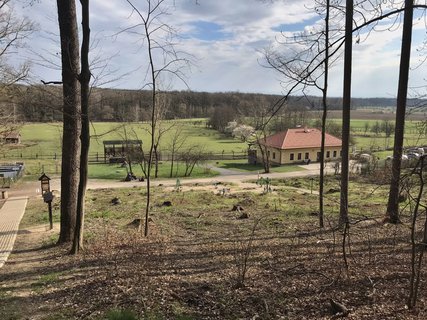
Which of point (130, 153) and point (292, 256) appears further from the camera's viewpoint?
point (130, 153)

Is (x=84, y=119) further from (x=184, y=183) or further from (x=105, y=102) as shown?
(x=184, y=183)

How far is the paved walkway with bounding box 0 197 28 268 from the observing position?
35.0 ft

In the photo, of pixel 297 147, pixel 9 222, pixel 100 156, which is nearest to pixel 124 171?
pixel 100 156

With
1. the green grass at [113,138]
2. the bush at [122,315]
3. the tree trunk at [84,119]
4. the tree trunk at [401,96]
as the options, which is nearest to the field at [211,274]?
the bush at [122,315]

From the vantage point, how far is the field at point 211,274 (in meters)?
5.47

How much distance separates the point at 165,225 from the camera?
13.6 metres

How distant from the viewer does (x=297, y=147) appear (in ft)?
166

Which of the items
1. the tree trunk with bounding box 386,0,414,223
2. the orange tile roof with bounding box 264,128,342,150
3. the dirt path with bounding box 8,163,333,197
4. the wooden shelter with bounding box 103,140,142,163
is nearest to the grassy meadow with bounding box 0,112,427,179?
the wooden shelter with bounding box 103,140,142,163

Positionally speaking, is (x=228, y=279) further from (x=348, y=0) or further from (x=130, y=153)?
(x=130, y=153)

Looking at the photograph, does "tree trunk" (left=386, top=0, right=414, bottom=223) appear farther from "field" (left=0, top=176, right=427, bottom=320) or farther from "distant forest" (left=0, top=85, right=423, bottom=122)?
"field" (left=0, top=176, right=427, bottom=320)

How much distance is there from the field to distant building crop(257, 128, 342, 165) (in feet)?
124

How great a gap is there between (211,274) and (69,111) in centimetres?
597

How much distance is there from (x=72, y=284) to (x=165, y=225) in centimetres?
652

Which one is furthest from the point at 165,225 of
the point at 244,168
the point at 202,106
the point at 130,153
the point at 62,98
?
the point at 202,106
